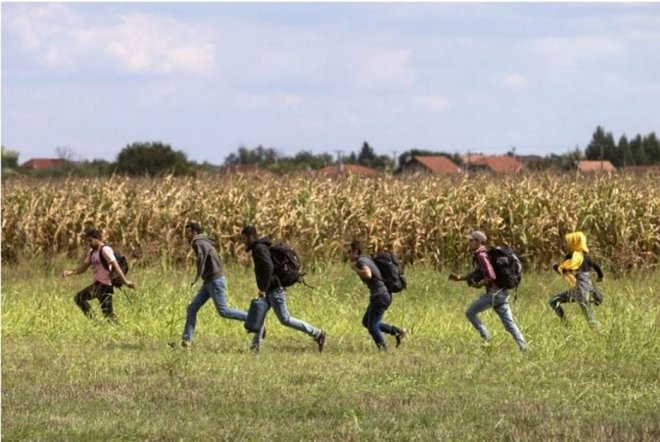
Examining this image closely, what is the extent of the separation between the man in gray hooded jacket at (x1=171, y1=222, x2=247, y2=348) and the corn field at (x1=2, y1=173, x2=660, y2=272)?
1026cm

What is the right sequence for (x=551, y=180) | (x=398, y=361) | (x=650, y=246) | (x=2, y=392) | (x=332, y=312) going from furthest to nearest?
1. (x=551, y=180)
2. (x=650, y=246)
3. (x=332, y=312)
4. (x=398, y=361)
5. (x=2, y=392)

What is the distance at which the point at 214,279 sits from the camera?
15.7m

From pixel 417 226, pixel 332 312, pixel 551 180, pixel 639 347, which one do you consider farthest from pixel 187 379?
pixel 551 180

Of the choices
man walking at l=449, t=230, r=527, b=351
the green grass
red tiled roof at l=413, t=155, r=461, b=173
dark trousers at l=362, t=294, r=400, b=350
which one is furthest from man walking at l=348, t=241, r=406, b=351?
red tiled roof at l=413, t=155, r=461, b=173

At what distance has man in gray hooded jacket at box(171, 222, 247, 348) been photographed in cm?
1560

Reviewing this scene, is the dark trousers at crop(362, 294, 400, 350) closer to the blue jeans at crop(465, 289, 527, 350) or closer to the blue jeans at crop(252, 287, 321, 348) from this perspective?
the blue jeans at crop(252, 287, 321, 348)

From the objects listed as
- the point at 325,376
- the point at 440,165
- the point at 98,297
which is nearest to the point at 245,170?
the point at 98,297

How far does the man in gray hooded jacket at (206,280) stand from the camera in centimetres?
1560

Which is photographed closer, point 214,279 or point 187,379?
point 187,379

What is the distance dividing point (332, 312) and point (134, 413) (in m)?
9.04

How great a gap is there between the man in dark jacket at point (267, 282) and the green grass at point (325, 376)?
26 cm

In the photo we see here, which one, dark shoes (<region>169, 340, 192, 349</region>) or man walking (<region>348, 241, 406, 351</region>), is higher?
man walking (<region>348, 241, 406, 351</region>)

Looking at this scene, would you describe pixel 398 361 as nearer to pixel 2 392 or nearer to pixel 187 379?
pixel 187 379

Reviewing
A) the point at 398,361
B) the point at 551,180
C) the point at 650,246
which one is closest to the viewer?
the point at 398,361
